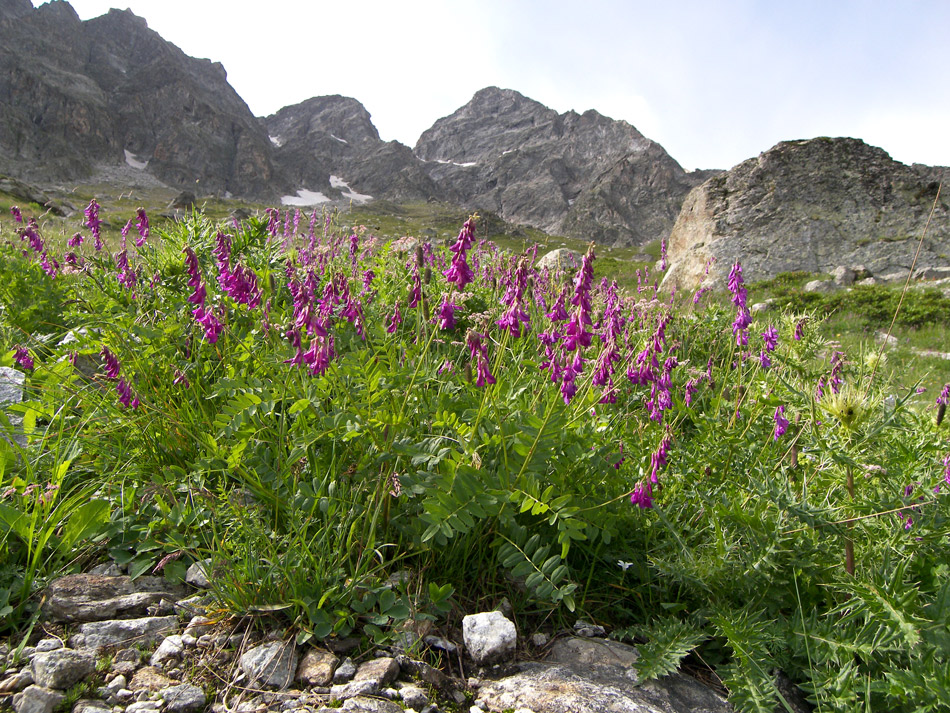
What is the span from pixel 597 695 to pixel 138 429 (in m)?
2.51

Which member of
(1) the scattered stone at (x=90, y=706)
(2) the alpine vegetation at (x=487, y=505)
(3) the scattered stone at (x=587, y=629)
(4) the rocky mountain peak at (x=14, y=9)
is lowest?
(1) the scattered stone at (x=90, y=706)

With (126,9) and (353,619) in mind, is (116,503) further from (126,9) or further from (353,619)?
(126,9)

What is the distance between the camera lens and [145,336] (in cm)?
304

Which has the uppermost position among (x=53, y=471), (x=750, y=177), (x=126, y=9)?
(x=126, y=9)

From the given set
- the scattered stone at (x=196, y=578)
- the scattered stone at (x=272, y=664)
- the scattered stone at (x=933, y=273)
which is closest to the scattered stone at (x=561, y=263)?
the scattered stone at (x=196, y=578)

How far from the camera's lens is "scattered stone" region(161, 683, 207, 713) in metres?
1.70

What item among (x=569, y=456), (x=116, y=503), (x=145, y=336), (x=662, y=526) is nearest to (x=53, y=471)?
(x=116, y=503)

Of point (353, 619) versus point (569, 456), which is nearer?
point (353, 619)

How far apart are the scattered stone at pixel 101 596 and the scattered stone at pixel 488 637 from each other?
4.14ft

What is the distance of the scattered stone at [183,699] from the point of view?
5.56 feet

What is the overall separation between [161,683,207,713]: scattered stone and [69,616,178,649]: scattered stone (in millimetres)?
→ 302

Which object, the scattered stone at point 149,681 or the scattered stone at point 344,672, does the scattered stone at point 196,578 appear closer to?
the scattered stone at point 149,681

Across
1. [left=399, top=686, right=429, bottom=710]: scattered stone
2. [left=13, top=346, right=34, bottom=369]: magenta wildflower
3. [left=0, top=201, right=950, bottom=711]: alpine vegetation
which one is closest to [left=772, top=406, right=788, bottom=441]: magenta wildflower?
[left=0, top=201, right=950, bottom=711]: alpine vegetation

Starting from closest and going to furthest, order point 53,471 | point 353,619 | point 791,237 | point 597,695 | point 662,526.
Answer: point 597,695 → point 353,619 → point 53,471 → point 662,526 → point 791,237
